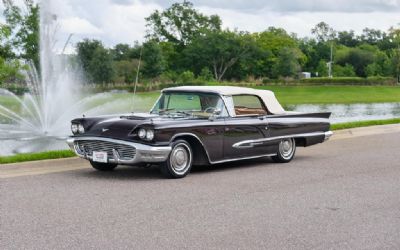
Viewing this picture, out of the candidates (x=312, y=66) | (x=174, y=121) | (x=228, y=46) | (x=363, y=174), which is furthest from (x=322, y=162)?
(x=312, y=66)

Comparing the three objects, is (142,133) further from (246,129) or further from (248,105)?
(248,105)

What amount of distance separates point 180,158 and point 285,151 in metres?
2.87

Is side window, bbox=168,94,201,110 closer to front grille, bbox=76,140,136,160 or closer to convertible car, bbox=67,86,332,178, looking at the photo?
convertible car, bbox=67,86,332,178

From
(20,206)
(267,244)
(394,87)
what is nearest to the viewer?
(267,244)

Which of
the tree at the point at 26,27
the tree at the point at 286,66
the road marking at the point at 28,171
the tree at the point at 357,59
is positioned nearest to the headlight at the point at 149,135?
the road marking at the point at 28,171

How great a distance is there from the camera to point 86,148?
10648mm

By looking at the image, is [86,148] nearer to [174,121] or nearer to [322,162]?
[174,121]

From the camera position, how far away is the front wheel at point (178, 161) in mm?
10391

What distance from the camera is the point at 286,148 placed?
12789 millimetres

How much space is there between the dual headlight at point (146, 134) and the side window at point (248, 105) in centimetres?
224

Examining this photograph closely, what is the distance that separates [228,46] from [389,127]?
76630mm

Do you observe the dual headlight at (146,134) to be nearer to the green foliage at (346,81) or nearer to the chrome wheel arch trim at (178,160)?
the chrome wheel arch trim at (178,160)

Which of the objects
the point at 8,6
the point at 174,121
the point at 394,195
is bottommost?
the point at 394,195

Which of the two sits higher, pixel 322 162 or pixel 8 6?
pixel 8 6
